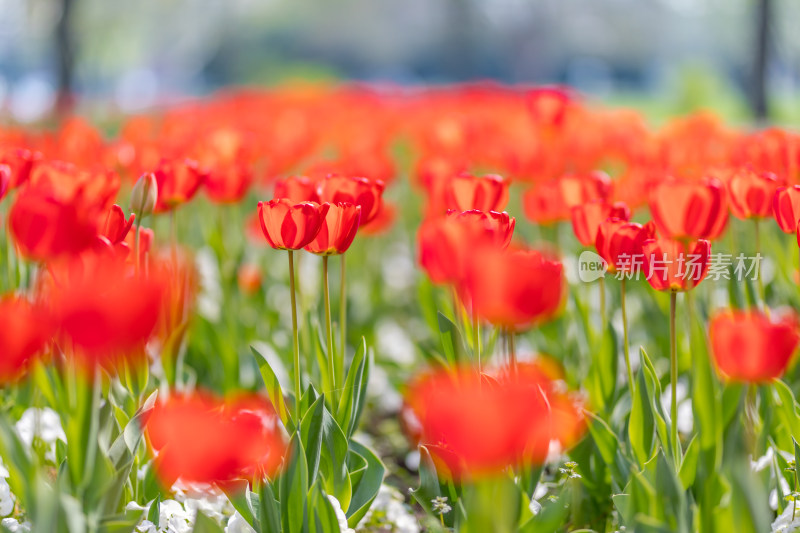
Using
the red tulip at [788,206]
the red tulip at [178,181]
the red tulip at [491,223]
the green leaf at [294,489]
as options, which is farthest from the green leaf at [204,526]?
the red tulip at [788,206]

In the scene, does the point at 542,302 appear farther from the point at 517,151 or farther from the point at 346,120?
the point at 346,120

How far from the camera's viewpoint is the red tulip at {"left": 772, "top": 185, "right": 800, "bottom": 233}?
5.93 ft

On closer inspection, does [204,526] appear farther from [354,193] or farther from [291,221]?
[354,193]

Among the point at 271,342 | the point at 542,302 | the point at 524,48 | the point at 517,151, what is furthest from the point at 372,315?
the point at 524,48

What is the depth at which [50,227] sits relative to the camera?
4.43 ft

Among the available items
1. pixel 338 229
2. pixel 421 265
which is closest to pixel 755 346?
pixel 421 265

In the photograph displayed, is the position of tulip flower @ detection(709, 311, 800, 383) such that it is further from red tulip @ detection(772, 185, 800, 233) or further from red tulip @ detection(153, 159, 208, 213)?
red tulip @ detection(153, 159, 208, 213)

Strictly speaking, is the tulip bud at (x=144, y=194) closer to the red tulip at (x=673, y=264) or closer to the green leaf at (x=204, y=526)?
the green leaf at (x=204, y=526)

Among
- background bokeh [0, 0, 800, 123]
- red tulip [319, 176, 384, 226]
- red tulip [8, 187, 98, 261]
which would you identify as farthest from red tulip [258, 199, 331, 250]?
background bokeh [0, 0, 800, 123]

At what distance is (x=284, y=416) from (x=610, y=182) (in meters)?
1.16

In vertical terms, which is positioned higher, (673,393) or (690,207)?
(690,207)

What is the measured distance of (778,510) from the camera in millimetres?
1919

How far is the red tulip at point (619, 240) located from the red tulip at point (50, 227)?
1014 mm

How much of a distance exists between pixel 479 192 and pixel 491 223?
0.46 metres
